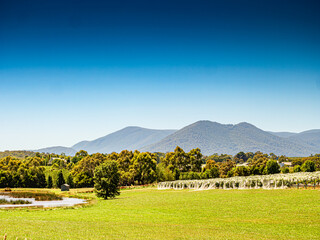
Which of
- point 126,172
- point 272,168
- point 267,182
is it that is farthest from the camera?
point 126,172

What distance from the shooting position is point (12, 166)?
111 meters

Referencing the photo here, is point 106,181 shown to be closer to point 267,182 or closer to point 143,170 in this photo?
point 267,182

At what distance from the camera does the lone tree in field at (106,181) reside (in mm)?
61281

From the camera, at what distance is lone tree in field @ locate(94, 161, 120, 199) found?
61281 millimetres

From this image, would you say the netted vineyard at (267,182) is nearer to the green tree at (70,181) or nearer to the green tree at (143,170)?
the green tree at (143,170)

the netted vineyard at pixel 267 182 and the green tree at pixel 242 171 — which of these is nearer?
the netted vineyard at pixel 267 182

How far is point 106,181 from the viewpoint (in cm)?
6141

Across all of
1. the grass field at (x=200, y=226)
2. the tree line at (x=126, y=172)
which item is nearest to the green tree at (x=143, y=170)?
the tree line at (x=126, y=172)

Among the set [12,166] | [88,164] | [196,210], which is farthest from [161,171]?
[196,210]

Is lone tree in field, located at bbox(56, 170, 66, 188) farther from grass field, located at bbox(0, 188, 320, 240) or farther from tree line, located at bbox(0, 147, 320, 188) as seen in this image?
grass field, located at bbox(0, 188, 320, 240)

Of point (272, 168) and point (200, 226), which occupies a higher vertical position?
point (200, 226)

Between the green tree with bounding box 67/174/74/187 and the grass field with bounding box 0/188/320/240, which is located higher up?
the grass field with bounding box 0/188/320/240

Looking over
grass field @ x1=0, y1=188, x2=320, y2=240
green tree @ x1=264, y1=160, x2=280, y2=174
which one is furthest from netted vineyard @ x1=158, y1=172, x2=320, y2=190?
green tree @ x1=264, y1=160, x2=280, y2=174

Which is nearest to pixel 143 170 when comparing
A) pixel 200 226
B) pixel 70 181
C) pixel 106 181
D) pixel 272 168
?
pixel 70 181
